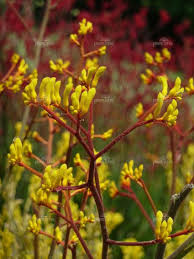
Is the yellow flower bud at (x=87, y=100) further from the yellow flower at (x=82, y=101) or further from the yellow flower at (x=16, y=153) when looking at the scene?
the yellow flower at (x=16, y=153)

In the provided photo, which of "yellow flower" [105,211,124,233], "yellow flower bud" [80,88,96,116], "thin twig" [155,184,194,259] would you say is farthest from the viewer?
"yellow flower" [105,211,124,233]

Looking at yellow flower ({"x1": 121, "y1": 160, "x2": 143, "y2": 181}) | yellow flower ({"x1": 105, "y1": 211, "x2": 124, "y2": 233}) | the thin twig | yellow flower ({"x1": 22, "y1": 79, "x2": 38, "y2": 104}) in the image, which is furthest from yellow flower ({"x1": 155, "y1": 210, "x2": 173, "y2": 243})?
yellow flower ({"x1": 105, "y1": 211, "x2": 124, "y2": 233})

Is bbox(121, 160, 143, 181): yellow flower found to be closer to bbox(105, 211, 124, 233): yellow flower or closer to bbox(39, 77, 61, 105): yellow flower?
bbox(39, 77, 61, 105): yellow flower

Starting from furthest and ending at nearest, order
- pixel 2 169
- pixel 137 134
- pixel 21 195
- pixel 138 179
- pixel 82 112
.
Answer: pixel 137 134, pixel 21 195, pixel 2 169, pixel 138 179, pixel 82 112

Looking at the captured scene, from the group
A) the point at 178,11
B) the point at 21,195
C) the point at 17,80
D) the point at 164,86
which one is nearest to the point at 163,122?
the point at 164,86

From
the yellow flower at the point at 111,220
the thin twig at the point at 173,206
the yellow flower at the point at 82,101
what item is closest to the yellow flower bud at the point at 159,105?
the yellow flower at the point at 82,101

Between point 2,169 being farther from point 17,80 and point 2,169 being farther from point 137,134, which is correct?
point 137,134

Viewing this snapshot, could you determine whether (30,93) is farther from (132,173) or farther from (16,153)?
(132,173)

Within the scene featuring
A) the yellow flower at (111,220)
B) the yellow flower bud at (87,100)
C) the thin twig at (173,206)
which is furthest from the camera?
the yellow flower at (111,220)

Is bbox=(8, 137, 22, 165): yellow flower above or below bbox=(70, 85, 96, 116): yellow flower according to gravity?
below

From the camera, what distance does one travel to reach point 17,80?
147 centimetres

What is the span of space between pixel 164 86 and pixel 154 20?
12.9 metres

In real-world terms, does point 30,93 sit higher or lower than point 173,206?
higher

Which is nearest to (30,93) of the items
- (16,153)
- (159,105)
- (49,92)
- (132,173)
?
(49,92)
